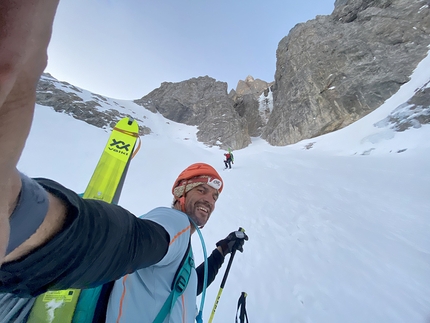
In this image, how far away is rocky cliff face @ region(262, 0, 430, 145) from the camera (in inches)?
918

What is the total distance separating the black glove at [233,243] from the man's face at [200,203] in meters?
1.24

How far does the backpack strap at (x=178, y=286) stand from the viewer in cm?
130

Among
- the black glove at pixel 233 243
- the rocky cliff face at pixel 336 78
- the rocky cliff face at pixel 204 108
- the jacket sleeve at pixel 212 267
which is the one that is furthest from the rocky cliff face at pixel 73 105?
the jacket sleeve at pixel 212 267

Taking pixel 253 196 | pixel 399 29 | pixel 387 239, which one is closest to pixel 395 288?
pixel 387 239

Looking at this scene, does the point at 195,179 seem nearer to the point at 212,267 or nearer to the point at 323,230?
the point at 212,267

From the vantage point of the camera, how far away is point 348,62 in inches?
1066

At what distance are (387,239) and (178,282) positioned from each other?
184 inches

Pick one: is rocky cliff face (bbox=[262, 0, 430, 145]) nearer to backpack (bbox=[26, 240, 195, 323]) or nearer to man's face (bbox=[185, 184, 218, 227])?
man's face (bbox=[185, 184, 218, 227])

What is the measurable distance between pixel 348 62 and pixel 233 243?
32882mm

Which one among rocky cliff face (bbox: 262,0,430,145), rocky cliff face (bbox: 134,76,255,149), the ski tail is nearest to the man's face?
the ski tail

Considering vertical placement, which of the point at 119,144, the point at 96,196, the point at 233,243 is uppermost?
the point at 119,144

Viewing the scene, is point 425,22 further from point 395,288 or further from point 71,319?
point 71,319

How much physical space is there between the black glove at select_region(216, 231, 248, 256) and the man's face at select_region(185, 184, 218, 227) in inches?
48.7

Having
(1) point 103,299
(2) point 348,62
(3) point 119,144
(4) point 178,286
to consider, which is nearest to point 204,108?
(2) point 348,62
